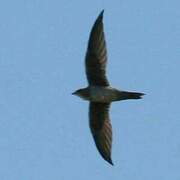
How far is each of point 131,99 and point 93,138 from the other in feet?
3.32

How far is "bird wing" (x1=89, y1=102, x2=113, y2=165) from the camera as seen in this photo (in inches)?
528

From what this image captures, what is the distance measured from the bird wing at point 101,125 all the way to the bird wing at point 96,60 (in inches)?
17.1

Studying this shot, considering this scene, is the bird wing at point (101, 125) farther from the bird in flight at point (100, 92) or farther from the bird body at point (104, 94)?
the bird body at point (104, 94)

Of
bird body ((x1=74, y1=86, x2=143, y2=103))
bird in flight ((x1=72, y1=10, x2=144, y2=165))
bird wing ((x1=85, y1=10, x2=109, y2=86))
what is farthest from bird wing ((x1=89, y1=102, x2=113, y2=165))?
bird wing ((x1=85, y1=10, x2=109, y2=86))

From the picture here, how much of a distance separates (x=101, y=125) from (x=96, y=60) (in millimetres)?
909

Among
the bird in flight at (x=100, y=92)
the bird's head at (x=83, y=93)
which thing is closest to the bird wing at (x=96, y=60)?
the bird in flight at (x=100, y=92)

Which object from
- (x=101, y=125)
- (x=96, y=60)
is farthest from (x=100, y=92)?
(x=101, y=125)

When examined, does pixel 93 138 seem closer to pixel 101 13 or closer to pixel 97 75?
pixel 97 75

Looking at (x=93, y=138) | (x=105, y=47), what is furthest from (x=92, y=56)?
(x=93, y=138)

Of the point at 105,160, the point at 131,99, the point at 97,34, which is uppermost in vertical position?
the point at 97,34

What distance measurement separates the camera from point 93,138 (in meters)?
13.5

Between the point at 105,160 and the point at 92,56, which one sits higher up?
the point at 92,56

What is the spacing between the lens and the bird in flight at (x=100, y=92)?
12953 millimetres

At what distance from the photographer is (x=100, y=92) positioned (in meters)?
13.0
